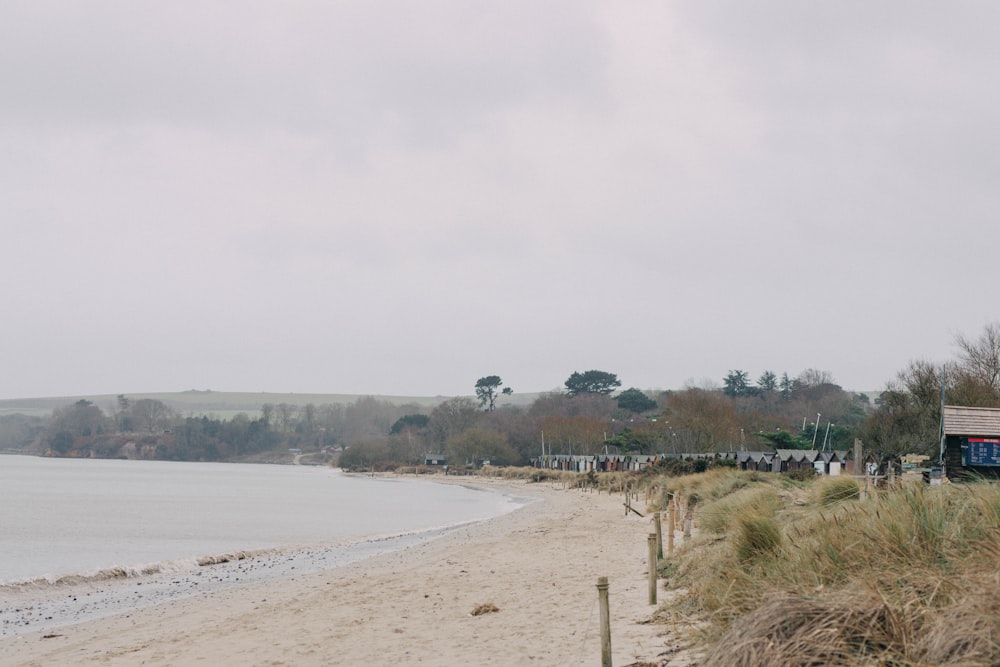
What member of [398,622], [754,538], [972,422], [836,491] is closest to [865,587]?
[754,538]

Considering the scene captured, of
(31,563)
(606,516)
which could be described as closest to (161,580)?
(31,563)

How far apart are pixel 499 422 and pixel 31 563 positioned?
140047 mm

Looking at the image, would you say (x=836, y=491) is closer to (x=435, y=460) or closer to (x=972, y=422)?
(x=972, y=422)

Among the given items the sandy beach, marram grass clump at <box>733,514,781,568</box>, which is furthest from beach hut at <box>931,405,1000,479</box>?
Answer: marram grass clump at <box>733,514,781,568</box>

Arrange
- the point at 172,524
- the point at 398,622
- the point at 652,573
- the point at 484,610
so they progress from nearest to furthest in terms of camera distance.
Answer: the point at 652,573 → the point at 398,622 → the point at 484,610 → the point at 172,524

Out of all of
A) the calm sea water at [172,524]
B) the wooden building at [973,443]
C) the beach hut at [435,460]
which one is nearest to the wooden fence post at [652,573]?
the wooden building at [973,443]

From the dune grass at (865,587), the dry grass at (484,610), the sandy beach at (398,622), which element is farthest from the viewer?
the dry grass at (484,610)

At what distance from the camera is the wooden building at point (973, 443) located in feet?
69.4

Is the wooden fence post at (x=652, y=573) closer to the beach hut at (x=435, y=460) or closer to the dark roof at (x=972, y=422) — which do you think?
the dark roof at (x=972, y=422)

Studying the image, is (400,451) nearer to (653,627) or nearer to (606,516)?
(606,516)

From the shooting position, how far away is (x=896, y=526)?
27.6ft

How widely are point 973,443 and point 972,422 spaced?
49 cm

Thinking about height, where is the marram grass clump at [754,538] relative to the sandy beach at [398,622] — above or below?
above

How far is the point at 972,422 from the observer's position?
21234mm
